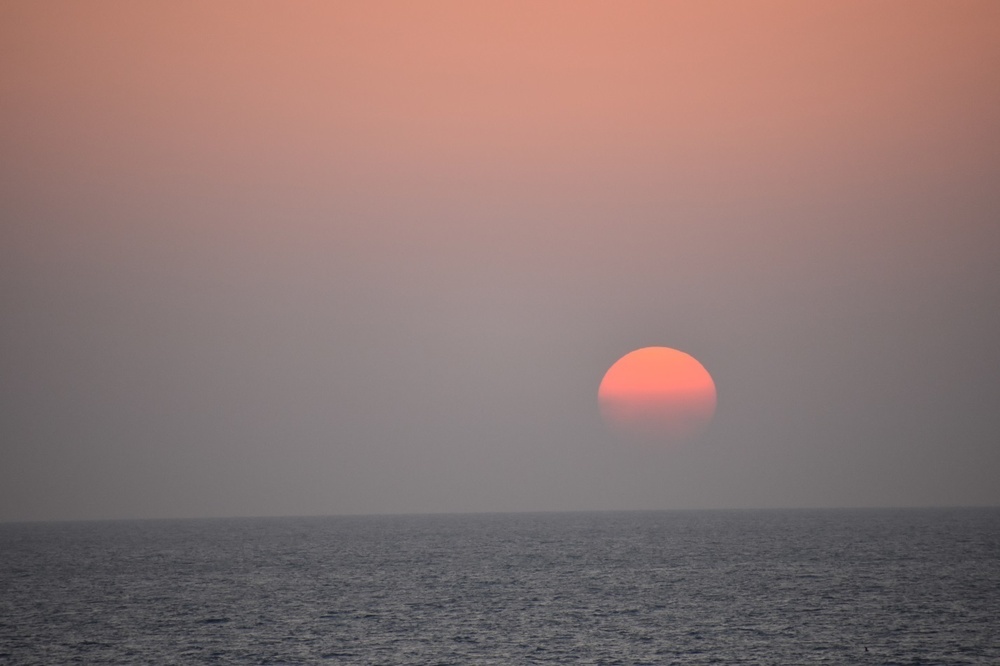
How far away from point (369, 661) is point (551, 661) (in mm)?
10475

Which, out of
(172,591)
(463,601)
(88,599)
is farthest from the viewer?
(172,591)

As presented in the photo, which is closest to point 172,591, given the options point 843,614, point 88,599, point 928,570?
point 88,599

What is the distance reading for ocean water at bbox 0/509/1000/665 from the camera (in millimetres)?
62031

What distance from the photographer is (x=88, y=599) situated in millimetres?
92812

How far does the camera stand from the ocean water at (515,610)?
62031 mm

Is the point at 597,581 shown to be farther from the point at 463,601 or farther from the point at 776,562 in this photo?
the point at 776,562

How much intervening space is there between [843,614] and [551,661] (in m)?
29.0

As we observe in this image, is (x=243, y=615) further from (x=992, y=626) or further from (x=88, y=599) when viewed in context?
(x=992, y=626)

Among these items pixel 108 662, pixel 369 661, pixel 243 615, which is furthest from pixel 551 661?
pixel 243 615

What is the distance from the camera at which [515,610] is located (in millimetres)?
80438

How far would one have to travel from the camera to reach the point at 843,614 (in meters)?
Answer: 76.7

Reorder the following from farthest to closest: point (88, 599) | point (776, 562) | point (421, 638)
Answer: point (776, 562), point (88, 599), point (421, 638)

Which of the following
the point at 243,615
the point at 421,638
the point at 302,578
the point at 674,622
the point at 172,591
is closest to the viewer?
the point at 421,638

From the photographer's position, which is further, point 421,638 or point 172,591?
point 172,591
